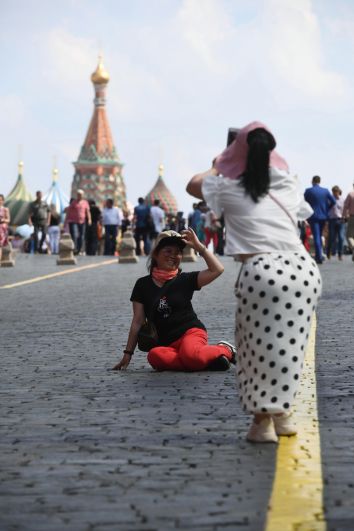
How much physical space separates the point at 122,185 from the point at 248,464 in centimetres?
17412

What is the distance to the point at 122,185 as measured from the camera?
18062 cm

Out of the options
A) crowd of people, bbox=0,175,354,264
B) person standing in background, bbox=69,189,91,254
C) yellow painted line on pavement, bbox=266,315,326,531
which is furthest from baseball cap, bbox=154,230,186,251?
person standing in background, bbox=69,189,91,254

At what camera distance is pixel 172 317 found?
1116 centimetres

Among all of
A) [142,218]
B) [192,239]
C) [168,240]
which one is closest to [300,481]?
[192,239]

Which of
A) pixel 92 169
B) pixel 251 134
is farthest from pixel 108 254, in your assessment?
pixel 92 169

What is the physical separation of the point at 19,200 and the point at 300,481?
483 ft

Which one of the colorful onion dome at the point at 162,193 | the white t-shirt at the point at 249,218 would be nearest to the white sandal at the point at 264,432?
the white t-shirt at the point at 249,218

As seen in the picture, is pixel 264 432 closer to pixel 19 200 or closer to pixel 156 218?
pixel 156 218

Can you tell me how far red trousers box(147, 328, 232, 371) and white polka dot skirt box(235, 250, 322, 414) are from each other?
11.2 feet

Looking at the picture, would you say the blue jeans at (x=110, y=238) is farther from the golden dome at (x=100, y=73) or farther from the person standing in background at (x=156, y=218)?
the golden dome at (x=100, y=73)

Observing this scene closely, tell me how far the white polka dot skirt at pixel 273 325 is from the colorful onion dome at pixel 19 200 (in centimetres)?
13502

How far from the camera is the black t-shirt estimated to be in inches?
437

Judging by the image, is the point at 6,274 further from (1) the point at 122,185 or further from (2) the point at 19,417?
(1) the point at 122,185

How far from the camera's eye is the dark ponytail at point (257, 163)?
7.52m
